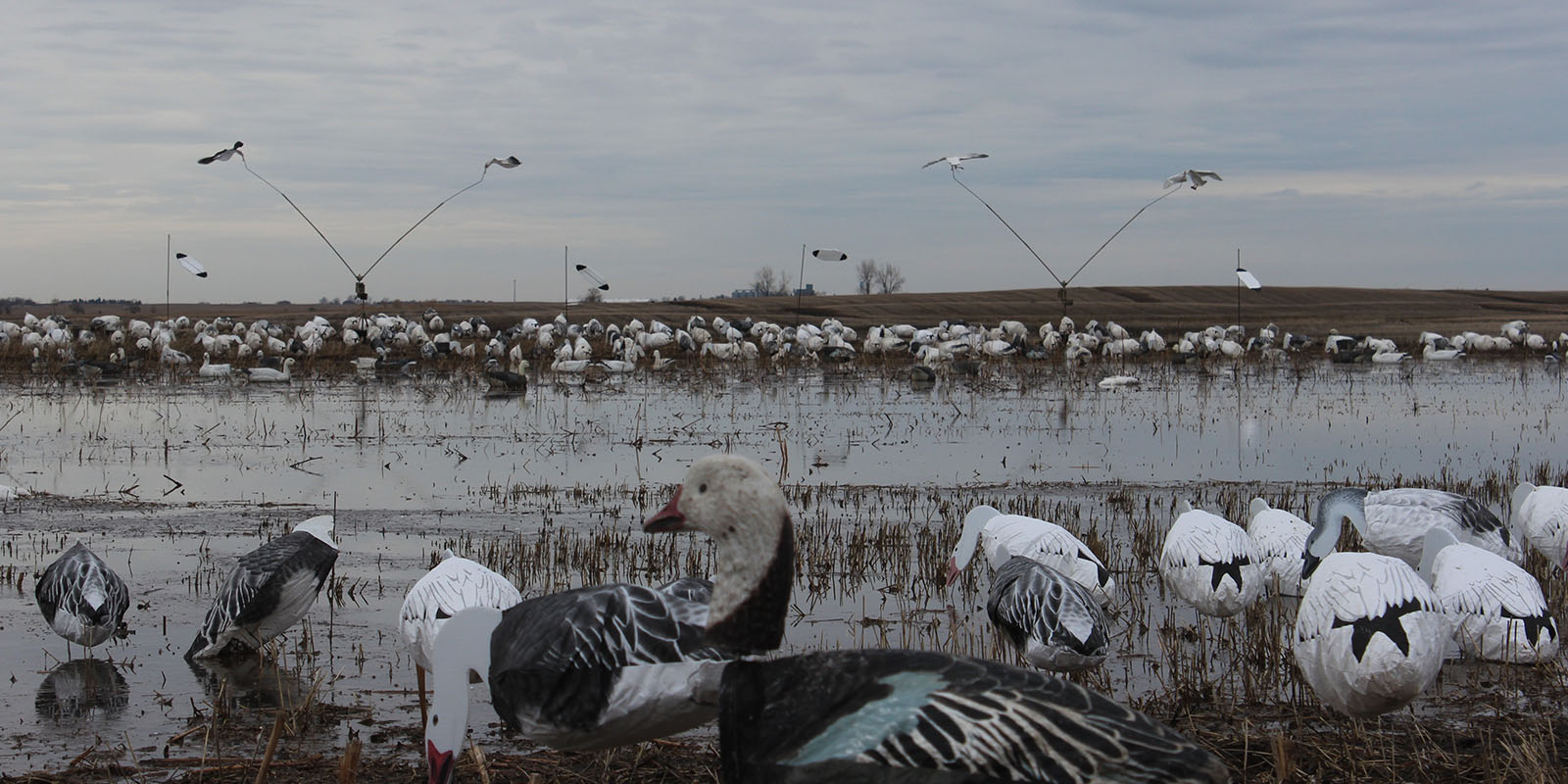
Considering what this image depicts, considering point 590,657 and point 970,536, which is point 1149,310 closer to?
point 970,536

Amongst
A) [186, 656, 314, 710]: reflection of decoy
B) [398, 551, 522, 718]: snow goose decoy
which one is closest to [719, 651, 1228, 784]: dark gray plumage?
[398, 551, 522, 718]: snow goose decoy

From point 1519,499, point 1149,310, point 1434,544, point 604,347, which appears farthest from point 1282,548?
point 1149,310

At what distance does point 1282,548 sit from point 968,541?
1.85 m

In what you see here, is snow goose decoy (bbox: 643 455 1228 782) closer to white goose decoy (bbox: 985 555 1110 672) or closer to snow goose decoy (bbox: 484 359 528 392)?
white goose decoy (bbox: 985 555 1110 672)

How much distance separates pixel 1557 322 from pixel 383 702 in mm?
52685

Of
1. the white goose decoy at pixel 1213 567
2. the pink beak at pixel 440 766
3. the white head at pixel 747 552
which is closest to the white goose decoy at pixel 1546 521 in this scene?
the white goose decoy at pixel 1213 567

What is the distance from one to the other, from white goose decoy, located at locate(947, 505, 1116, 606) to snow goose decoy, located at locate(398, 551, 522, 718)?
2761 millimetres

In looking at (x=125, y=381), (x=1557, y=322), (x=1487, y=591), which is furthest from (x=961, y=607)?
(x=1557, y=322)

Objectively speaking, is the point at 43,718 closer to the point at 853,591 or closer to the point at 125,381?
the point at 853,591

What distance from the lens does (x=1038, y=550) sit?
24.4 feet

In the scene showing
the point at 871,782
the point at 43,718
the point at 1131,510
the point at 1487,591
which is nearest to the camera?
the point at 871,782

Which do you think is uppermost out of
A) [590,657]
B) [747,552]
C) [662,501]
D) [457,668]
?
[747,552]

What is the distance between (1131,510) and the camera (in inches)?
425

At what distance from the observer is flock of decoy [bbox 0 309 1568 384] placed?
2750cm
